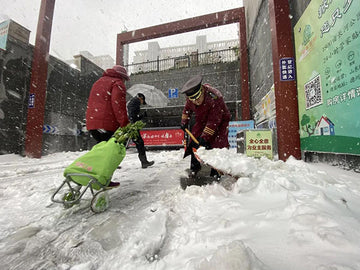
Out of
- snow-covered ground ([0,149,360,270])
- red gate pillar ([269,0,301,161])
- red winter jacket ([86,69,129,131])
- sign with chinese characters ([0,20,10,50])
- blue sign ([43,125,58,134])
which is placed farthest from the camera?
blue sign ([43,125,58,134])

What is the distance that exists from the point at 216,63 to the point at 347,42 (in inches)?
380

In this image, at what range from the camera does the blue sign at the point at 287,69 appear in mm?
3854

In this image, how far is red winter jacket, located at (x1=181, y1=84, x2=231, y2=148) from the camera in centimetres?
279

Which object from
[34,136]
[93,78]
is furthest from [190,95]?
[93,78]

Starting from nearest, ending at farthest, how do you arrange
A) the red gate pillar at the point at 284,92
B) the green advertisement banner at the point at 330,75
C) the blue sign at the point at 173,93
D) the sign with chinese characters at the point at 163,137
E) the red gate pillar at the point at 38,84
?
the green advertisement banner at the point at 330,75
the red gate pillar at the point at 284,92
the red gate pillar at the point at 38,84
the sign with chinese characters at the point at 163,137
the blue sign at the point at 173,93

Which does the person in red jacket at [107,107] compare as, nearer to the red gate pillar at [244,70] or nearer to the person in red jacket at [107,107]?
the person in red jacket at [107,107]

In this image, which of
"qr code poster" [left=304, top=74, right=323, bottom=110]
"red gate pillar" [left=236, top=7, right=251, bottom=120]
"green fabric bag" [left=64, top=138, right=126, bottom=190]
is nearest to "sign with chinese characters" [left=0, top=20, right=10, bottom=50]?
"green fabric bag" [left=64, top=138, right=126, bottom=190]

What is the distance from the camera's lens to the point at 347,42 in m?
2.17

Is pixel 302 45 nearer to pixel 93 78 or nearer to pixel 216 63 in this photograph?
pixel 216 63

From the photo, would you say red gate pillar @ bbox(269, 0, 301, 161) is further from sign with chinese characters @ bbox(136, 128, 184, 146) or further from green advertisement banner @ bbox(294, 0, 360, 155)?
sign with chinese characters @ bbox(136, 128, 184, 146)

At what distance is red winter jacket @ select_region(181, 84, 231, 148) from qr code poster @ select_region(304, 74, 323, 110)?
1.46m

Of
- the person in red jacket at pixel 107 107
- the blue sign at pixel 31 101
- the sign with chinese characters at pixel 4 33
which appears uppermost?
the sign with chinese characters at pixel 4 33

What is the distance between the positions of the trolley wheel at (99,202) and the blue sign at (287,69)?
4.07m

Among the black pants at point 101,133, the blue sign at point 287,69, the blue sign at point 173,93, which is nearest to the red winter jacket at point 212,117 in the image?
the black pants at point 101,133
